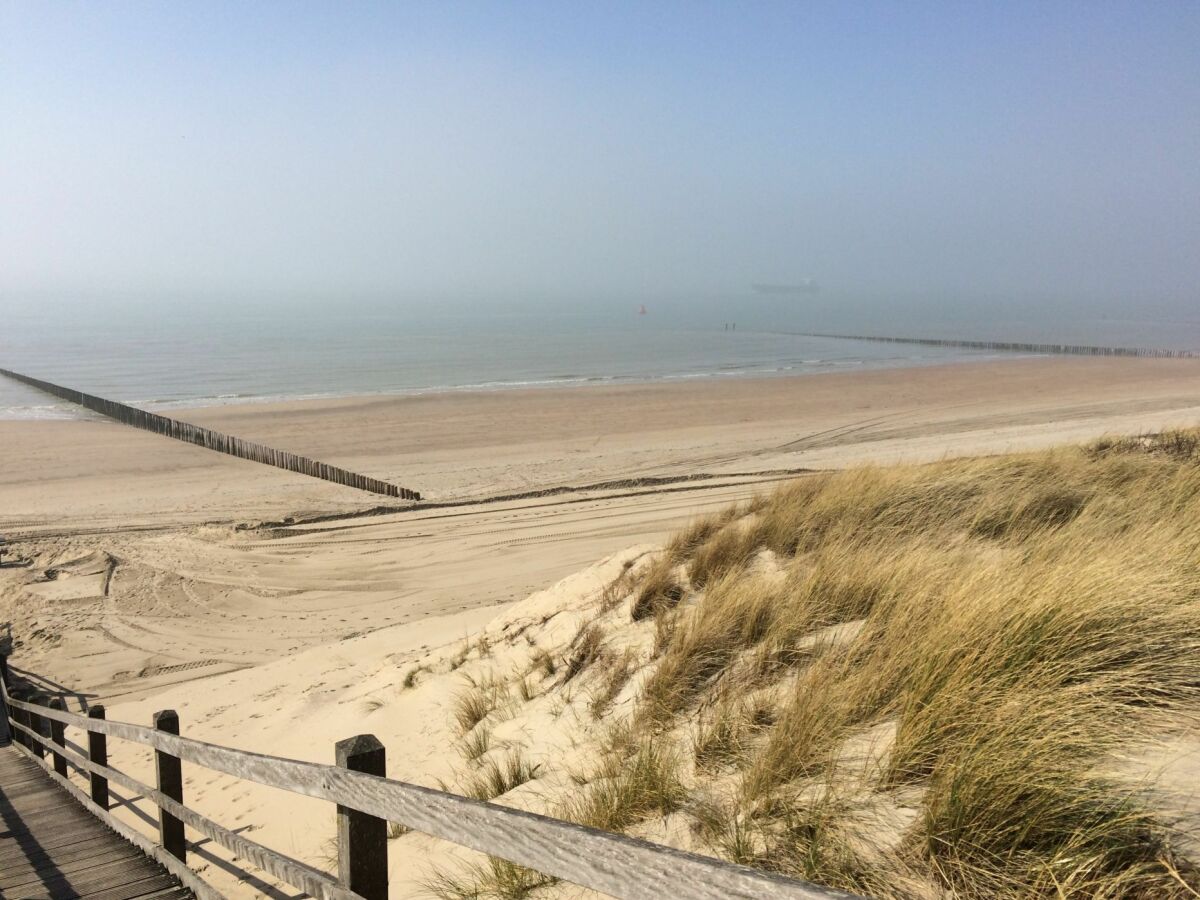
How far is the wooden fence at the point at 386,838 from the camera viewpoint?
159 cm

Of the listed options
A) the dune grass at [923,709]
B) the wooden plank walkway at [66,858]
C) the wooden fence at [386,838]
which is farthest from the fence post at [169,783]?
the dune grass at [923,709]

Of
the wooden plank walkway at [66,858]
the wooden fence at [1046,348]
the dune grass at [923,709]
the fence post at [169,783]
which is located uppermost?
the wooden fence at [1046,348]

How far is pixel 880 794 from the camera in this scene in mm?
3229

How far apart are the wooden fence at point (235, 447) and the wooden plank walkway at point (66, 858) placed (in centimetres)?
1517

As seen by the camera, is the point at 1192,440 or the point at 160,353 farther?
the point at 160,353

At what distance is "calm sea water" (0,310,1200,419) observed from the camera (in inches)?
1752

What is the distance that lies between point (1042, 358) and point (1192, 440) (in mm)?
54624

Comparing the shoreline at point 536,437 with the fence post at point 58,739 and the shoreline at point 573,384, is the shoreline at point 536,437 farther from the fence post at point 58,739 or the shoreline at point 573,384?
the fence post at point 58,739

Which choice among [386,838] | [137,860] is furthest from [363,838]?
[137,860]

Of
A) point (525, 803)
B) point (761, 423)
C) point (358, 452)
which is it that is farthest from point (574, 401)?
point (525, 803)

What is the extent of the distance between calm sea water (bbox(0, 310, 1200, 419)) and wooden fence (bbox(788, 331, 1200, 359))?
11.5 feet

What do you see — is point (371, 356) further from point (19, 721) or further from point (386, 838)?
point (386, 838)

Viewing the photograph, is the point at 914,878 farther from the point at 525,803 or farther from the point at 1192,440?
the point at 1192,440

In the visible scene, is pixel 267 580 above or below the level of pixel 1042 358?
below
